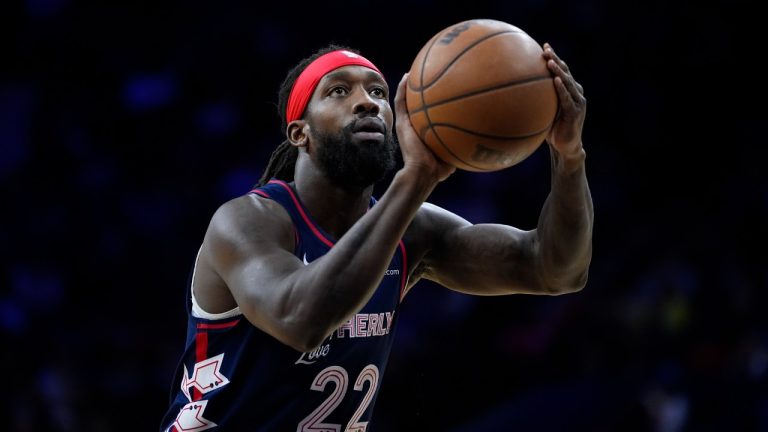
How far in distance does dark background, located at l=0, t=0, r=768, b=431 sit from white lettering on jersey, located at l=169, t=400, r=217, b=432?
160 inches

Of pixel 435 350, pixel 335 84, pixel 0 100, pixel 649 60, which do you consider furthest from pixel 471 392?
pixel 0 100

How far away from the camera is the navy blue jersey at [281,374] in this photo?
3135 mm

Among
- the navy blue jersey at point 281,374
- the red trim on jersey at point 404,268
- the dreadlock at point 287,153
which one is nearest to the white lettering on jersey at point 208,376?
the navy blue jersey at point 281,374

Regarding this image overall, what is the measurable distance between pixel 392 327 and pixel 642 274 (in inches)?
187

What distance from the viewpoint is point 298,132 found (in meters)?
3.63

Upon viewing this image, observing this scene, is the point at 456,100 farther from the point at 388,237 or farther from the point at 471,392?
the point at 471,392

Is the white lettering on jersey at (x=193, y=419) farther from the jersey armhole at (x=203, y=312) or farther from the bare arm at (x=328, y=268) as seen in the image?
the bare arm at (x=328, y=268)

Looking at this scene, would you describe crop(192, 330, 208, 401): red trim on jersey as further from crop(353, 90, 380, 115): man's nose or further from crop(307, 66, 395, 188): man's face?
crop(353, 90, 380, 115): man's nose

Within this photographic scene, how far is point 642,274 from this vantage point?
774 centimetres

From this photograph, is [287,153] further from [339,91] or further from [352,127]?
[352,127]

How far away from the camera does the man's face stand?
332cm

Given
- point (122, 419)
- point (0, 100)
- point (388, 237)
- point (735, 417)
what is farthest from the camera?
point (0, 100)

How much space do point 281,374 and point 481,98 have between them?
1.17 m

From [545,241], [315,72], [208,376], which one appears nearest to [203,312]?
[208,376]
